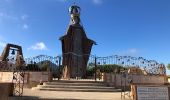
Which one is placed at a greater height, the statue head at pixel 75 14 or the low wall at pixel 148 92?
the statue head at pixel 75 14

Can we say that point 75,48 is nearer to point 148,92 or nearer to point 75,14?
point 75,14

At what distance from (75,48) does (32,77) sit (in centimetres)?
601

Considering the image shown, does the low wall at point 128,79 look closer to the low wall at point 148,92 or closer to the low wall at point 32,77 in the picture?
the low wall at point 32,77

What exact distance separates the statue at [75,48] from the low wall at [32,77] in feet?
13.9

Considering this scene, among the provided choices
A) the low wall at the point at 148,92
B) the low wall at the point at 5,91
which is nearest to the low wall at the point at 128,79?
the low wall at the point at 148,92

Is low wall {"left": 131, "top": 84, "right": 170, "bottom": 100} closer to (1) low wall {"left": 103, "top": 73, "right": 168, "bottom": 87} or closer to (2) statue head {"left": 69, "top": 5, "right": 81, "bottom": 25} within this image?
(1) low wall {"left": 103, "top": 73, "right": 168, "bottom": 87}

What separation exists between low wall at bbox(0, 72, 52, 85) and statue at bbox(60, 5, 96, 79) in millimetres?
4236

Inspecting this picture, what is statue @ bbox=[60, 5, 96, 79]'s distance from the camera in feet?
74.2

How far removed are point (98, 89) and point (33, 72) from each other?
5057 mm

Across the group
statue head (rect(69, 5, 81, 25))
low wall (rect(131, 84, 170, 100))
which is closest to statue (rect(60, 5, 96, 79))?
statue head (rect(69, 5, 81, 25))

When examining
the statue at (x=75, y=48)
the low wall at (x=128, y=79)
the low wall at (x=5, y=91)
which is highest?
Answer: the statue at (x=75, y=48)

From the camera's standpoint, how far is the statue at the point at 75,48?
74.2ft

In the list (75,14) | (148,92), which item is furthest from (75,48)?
(148,92)

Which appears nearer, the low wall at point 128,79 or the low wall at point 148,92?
the low wall at point 148,92
